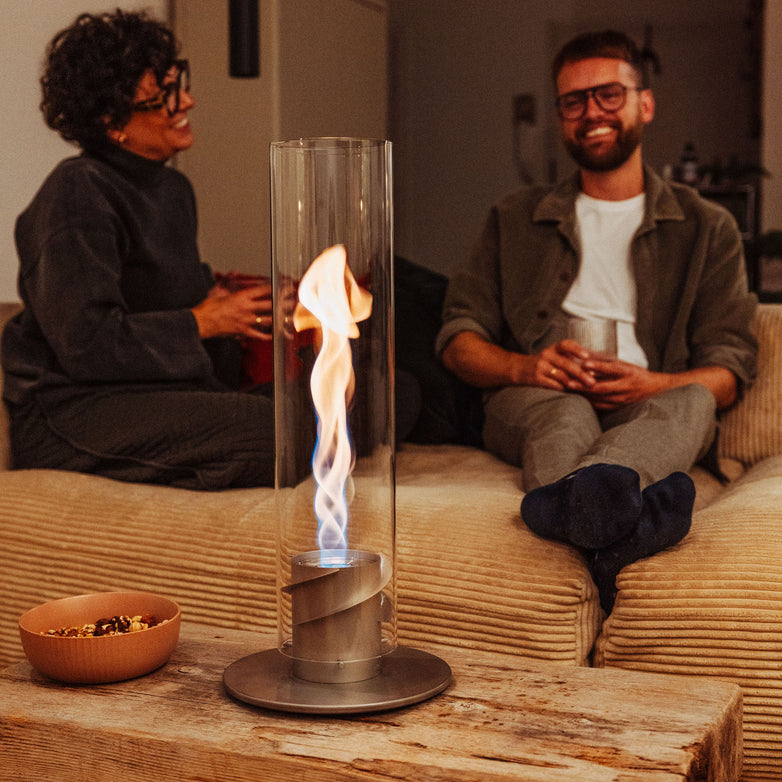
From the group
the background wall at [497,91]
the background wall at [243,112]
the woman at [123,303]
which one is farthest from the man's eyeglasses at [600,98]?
the background wall at [497,91]

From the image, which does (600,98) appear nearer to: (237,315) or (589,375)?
(589,375)

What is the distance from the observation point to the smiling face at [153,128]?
1997 millimetres

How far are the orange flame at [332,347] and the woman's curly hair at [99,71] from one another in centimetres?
114

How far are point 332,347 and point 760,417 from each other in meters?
1.40

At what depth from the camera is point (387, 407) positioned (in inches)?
40.4

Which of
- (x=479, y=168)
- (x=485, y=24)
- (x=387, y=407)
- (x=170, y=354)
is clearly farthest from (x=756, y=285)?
(x=387, y=407)

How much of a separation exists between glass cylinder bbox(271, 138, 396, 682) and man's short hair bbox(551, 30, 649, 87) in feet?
4.60

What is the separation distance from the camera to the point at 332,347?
0.99 meters

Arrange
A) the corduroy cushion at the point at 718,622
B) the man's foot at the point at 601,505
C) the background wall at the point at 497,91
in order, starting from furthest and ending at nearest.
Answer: the background wall at the point at 497,91 < the man's foot at the point at 601,505 < the corduroy cushion at the point at 718,622

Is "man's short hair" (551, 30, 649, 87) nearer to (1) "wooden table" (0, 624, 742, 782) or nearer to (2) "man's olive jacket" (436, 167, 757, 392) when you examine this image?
(2) "man's olive jacket" (436, 167, 757, 392)

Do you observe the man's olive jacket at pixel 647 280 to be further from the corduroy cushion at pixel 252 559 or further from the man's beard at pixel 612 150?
the corduroy cushion at pixel 252 559

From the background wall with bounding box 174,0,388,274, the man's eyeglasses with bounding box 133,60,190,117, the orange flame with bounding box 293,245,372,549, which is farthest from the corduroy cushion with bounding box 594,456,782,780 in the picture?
the background wall with bounding box 174,0,388,274

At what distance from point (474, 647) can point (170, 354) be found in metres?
0.84

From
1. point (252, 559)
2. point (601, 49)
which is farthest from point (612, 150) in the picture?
point (252, 559)
